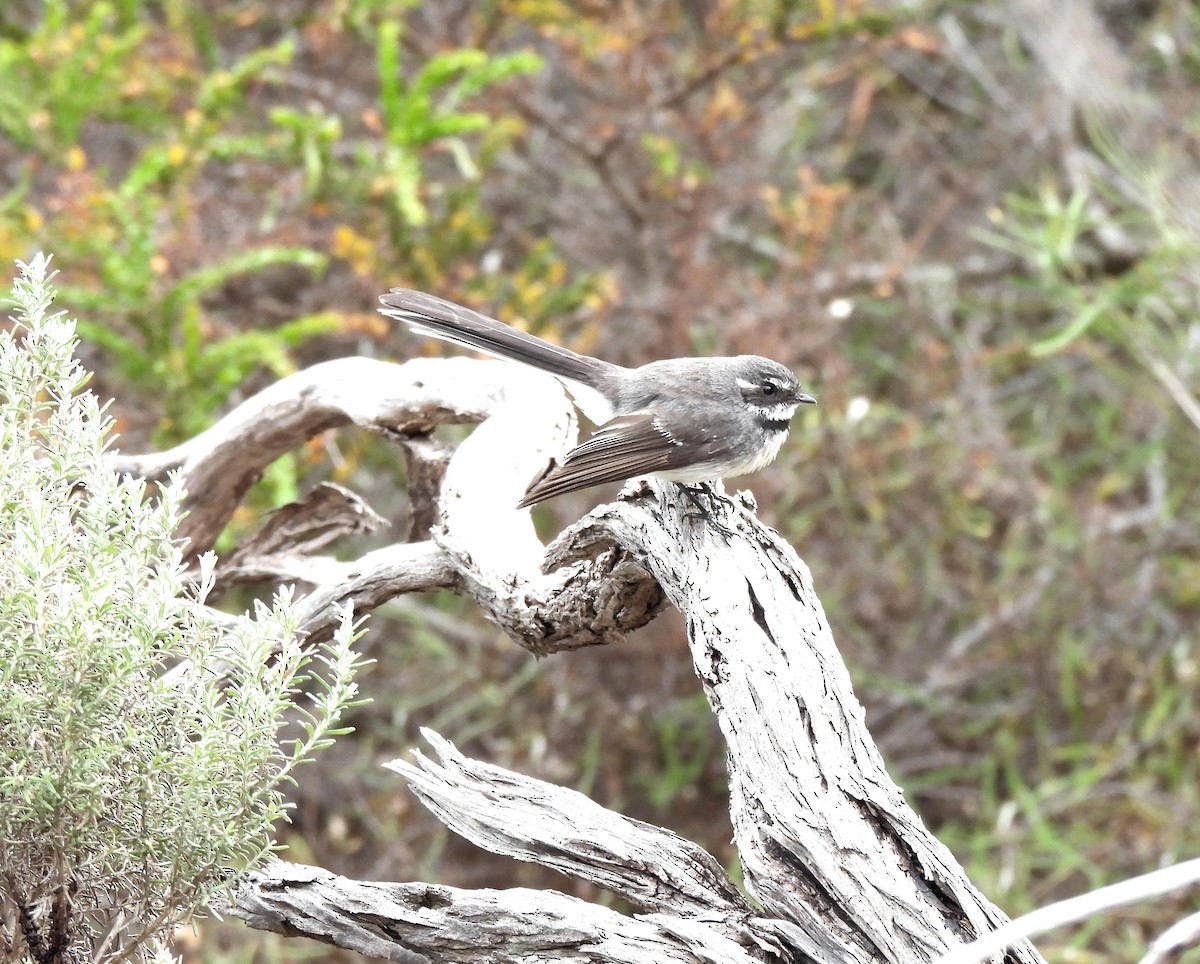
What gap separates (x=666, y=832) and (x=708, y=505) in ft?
3.09

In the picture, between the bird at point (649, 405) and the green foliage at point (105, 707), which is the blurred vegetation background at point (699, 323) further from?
the green foliage at point (105, 707)

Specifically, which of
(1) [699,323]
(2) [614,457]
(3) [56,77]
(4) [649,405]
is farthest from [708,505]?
(3) [56,77]

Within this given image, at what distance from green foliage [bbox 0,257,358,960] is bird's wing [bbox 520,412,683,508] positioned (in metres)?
1.16

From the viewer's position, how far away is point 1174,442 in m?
7.40

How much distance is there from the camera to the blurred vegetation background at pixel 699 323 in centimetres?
621

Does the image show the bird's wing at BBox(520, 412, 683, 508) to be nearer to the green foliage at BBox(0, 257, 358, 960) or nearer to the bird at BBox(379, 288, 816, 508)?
the bird at BBox(379, 288, 816, 508)

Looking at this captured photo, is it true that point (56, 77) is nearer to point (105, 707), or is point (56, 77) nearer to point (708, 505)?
point (708, 505)

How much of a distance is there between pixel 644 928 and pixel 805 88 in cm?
640

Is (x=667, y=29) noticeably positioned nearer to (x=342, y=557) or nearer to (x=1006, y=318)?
(x=1006, y=318)

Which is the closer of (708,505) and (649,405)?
(708,505)

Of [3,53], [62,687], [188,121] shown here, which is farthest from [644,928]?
[3,53]

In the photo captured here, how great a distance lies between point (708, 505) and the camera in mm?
3342

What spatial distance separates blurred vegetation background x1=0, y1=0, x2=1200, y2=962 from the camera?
20.4ft

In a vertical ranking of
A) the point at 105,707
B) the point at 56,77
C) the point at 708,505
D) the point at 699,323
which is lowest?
the point at 699,323
